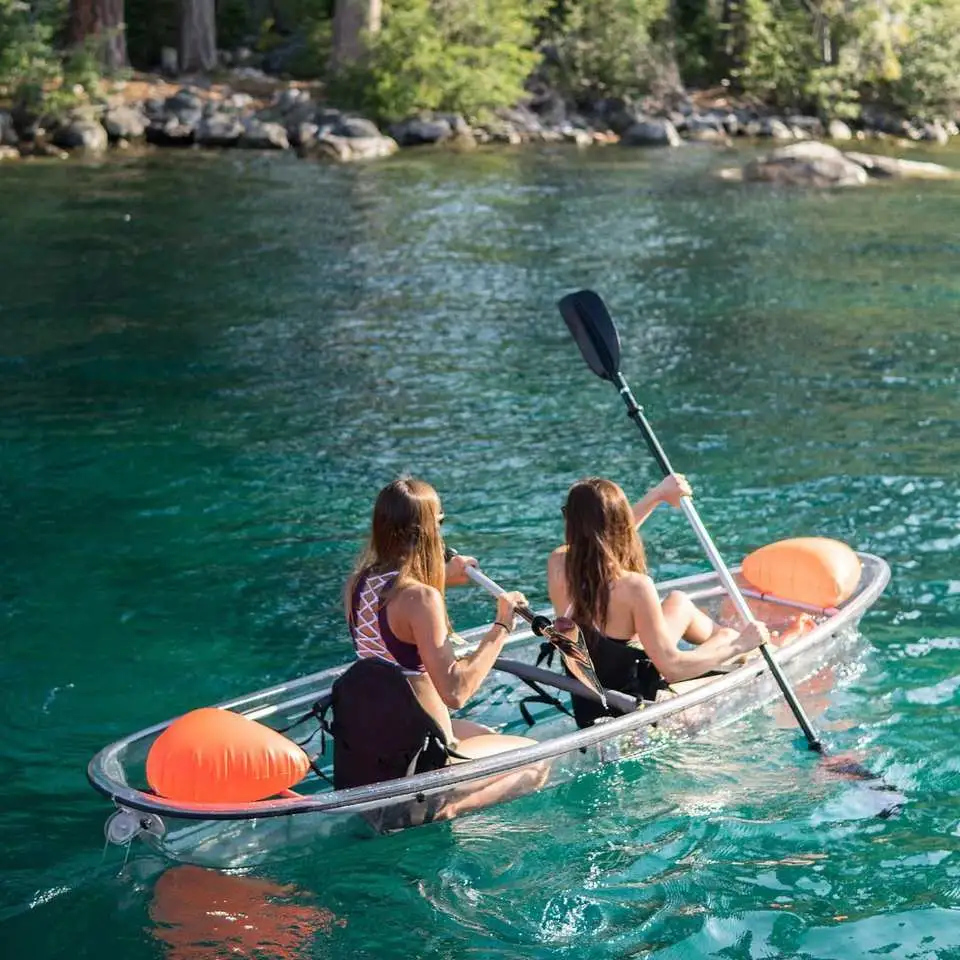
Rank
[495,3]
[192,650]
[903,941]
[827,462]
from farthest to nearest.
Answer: [495,3] < [827,462] < [192,650] < [903,941]

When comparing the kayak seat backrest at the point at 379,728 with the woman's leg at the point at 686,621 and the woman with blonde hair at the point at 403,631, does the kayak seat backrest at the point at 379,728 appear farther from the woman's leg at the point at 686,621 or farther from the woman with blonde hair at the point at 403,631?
the woman's leg at the point at 686,621

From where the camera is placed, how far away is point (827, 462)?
9.66 m

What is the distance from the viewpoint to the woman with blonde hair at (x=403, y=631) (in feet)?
16.2

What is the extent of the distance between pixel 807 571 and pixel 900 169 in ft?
64.8

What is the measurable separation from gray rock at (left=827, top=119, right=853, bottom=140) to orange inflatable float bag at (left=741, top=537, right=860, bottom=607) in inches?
1023

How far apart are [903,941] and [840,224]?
1602 cm

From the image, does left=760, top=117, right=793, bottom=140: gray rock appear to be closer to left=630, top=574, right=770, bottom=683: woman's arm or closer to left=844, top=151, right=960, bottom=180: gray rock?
left=844, top=151, right=960, bottom=180: gray rock

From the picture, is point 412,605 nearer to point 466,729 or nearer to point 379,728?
point 379,728

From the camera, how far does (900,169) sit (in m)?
24.7

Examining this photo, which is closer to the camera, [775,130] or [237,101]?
[237,101]

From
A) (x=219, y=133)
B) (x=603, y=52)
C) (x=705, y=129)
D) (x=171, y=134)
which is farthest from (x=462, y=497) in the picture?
(x=603, y=52)

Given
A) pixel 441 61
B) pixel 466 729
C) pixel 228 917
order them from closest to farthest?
pixel 228 917 < pixel 466 729 < pixel 441 61

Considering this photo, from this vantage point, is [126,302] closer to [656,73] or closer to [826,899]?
[826,899]

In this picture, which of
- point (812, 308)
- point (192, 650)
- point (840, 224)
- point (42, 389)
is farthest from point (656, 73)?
point (192, 650)
